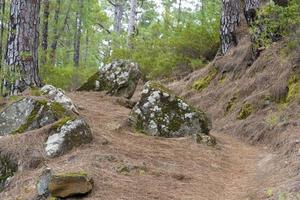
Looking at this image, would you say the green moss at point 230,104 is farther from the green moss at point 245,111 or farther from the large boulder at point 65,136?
the large boulder at point 65,136

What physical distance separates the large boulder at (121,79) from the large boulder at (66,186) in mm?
5793

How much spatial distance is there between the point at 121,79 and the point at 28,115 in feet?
13.5

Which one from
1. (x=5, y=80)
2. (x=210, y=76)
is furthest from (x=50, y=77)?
(x=210, y=76)

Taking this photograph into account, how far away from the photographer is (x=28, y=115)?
671cm

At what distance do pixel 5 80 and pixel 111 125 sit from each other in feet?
8.17

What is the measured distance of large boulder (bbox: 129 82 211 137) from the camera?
7.36 m

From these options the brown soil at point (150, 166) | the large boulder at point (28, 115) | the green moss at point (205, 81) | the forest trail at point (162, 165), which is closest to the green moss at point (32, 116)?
the large boulder at point (28, 115)

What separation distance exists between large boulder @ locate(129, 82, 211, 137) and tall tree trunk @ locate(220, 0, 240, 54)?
539 centimetres

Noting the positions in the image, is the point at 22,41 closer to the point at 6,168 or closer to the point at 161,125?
the point at 161,125

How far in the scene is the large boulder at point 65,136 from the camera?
588 centimetres

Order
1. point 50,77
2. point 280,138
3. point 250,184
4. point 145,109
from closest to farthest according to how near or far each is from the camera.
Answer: point 250,184, point 280,138, point 145,109, point 50,77

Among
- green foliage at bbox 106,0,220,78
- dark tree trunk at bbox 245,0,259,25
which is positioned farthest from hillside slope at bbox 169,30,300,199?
green foliage at bbox 106,0,220,78

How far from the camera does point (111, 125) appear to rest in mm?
7344

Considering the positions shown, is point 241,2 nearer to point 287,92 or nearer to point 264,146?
point 287,92
